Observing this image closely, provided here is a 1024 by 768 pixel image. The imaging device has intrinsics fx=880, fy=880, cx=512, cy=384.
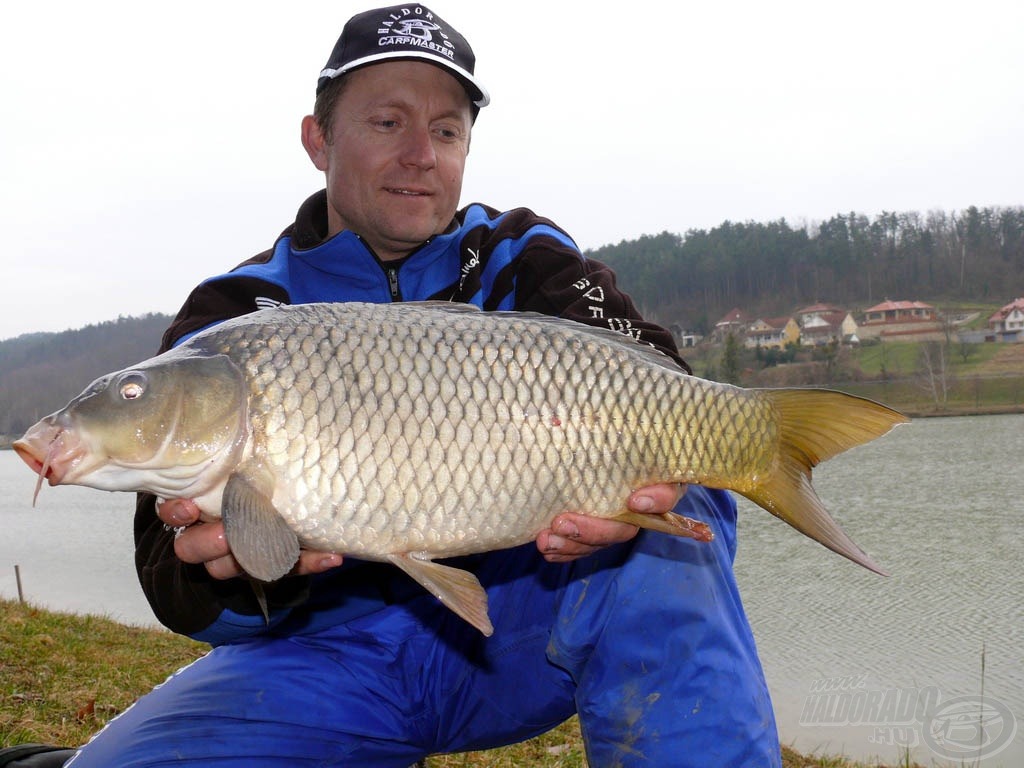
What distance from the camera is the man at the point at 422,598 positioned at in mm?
1498

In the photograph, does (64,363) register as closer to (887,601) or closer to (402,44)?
(887,601)

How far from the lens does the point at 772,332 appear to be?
4300cm

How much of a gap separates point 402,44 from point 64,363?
126ft

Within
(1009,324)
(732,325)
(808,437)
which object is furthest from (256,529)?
(1009,324)

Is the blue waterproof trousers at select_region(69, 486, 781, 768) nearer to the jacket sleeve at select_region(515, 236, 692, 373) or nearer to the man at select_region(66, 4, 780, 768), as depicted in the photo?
the man at select_region(66, 4, 780, 768)

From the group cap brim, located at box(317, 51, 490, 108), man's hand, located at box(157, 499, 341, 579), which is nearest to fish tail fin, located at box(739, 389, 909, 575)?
man's hand, located at box(157, 499, 341, 579)

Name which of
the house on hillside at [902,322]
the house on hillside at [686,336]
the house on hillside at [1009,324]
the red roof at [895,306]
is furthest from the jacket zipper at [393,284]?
the red roof at [895,306]

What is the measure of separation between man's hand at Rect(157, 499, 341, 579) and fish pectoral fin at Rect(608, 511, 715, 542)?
490 millimetres

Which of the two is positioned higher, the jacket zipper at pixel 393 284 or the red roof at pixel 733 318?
the jacket zipper at pixel 393 284

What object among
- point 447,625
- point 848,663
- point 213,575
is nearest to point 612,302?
point 447,625

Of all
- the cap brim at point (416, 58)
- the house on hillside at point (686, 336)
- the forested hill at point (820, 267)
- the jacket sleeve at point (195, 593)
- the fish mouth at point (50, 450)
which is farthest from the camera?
the forested hill at point (820, 267)

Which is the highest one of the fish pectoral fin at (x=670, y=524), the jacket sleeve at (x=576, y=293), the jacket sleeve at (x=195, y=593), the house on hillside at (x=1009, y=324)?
the jacket sleeve at (x=576, y=293)

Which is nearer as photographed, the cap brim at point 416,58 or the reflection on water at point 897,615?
the cap brim at point 416,58

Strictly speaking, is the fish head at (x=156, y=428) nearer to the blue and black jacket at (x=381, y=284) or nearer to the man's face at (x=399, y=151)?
the blue and black jacket at (x=381, y=284)
